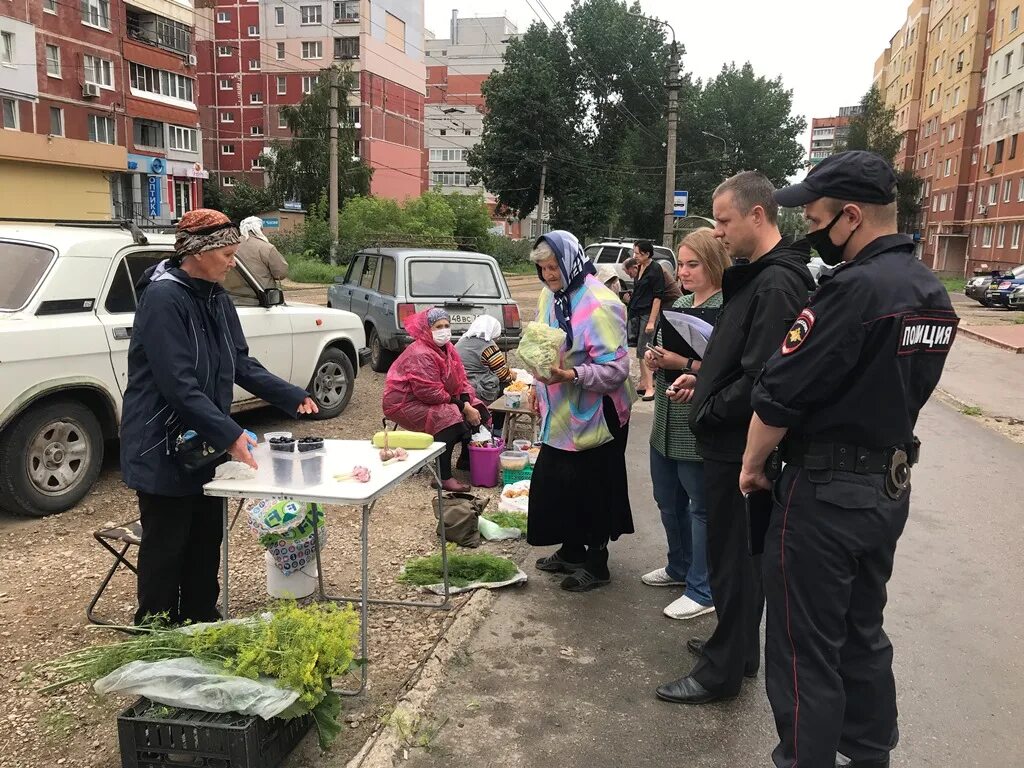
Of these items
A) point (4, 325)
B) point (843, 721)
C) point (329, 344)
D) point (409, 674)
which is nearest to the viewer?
point (843, 721)

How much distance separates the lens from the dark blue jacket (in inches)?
126

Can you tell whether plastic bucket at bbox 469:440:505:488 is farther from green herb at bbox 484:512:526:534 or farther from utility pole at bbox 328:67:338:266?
utility pole at bbox 328:67:338:266

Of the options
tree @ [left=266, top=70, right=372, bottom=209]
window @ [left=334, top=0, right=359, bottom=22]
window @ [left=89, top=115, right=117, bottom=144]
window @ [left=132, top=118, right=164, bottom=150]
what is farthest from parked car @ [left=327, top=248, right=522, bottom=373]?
window @ [left=334, top=0, right=359, bottom=22]

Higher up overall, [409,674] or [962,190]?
[962,190]

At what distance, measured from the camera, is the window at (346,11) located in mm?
63906

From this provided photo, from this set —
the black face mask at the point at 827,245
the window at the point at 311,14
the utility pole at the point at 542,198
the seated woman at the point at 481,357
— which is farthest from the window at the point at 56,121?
the black face mask at the point at 827,245

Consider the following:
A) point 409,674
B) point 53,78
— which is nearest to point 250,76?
point 53,78

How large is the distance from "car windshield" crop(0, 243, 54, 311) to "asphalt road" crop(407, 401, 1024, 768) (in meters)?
3.87

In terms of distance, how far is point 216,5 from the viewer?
222ft

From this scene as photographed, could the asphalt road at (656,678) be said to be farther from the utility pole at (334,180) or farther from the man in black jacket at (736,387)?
the utility pole at (334,180)

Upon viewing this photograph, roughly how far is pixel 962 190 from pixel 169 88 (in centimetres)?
5450

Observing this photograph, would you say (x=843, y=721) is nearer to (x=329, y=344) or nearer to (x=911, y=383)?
(x=911, y=383)

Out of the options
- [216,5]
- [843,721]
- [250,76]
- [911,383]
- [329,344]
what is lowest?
[843,721]

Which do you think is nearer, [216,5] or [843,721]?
[843,721]
